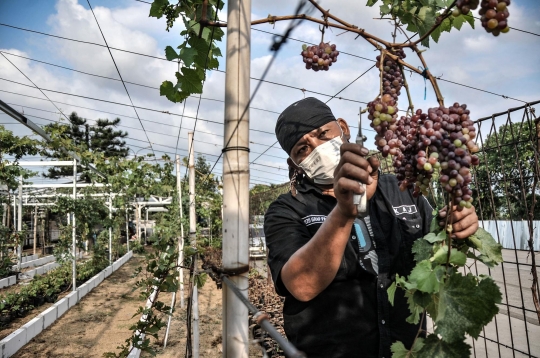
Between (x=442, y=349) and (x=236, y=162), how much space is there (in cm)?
97

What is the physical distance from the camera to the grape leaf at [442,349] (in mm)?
741

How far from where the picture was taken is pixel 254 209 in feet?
42.7

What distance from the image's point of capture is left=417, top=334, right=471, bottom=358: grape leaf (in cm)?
74

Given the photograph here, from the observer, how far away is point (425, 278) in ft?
2.68

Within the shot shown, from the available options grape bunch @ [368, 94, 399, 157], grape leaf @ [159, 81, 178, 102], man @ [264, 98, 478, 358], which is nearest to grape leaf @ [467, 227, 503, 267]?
grape bunch @ [368, 94, 399, 157]

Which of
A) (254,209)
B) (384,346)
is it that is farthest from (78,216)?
(384,346)

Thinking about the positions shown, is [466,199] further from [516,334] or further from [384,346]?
[516,334]

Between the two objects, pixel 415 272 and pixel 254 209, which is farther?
pixel 254 209

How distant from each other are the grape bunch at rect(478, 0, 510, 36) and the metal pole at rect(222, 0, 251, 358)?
3.16ft

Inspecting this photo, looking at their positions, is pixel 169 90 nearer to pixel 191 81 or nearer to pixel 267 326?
pixel 191 81

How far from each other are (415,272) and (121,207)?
16935mm

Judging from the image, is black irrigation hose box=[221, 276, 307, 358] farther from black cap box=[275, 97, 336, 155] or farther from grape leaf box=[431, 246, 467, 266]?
black cap box=[275, 97, 336, 155]

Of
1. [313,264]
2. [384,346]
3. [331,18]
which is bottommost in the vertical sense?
[384,346]

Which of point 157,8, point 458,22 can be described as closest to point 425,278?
point 458,22
